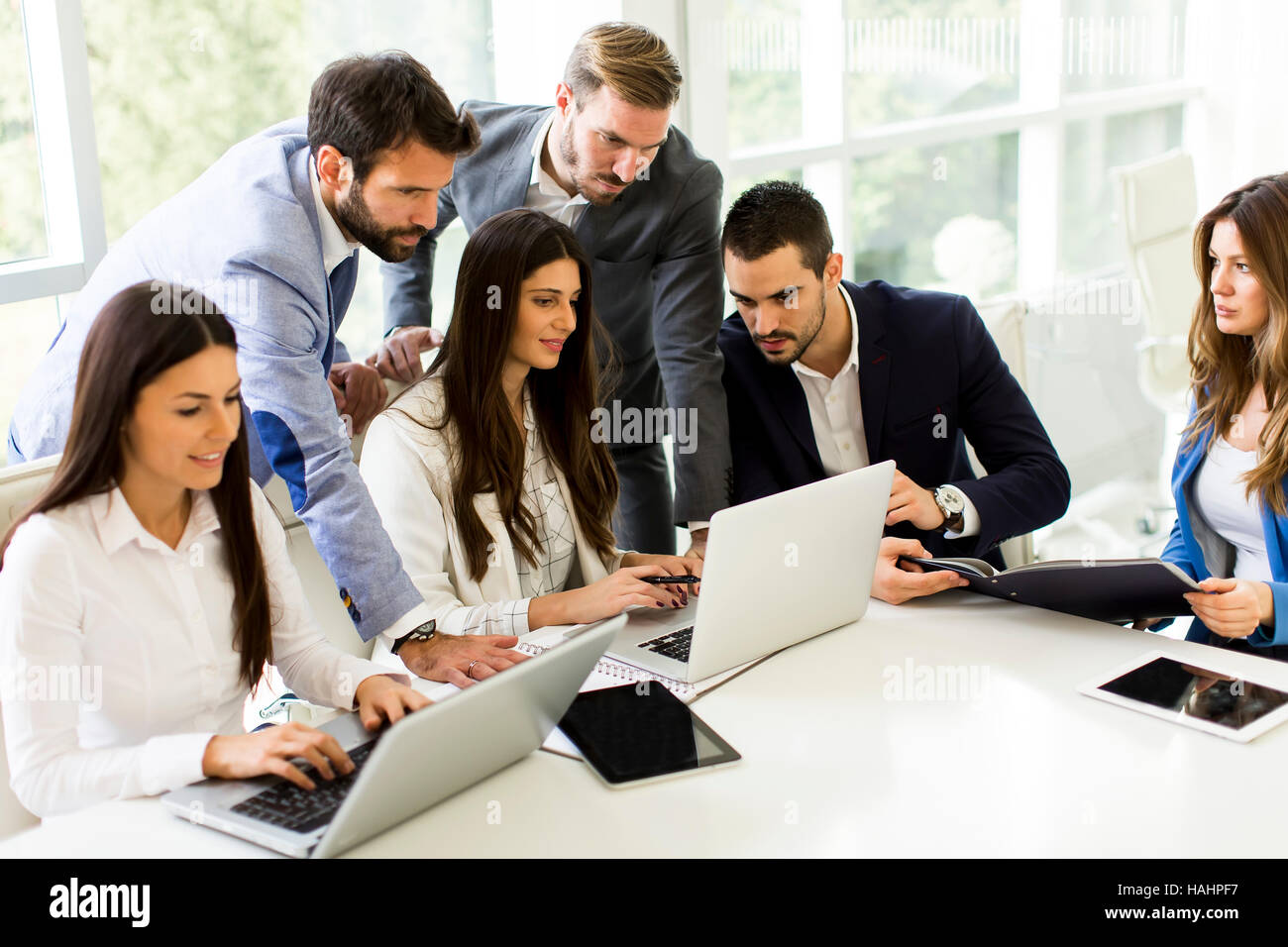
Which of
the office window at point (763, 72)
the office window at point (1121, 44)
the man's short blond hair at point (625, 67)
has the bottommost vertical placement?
the man's short blond hair at point (625, 67)

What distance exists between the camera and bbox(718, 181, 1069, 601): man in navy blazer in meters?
2.10

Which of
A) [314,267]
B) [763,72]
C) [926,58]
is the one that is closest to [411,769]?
[314,267]

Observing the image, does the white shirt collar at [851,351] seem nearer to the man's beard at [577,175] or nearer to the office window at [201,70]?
the man's beard at [577,175]

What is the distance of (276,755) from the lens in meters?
1.27

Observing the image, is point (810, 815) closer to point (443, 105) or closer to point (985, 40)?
point (443, 105)

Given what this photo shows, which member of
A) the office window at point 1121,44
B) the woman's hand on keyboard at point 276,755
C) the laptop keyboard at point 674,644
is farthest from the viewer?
the office window at point 1121,44

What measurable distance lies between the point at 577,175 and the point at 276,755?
49.1 inches

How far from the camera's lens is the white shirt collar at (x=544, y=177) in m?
2.24

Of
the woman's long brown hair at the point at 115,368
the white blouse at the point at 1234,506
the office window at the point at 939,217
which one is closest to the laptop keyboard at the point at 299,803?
the woman's long brown hair at the point at 115,368

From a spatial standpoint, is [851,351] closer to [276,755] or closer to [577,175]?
[577,175]

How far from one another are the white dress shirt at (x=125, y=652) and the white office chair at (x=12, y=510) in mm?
186

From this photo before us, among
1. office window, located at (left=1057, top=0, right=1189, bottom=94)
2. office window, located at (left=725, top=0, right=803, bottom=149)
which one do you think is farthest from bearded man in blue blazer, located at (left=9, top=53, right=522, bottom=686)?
office window, located at (left=1057, top=0, right=1189, bottom=94)

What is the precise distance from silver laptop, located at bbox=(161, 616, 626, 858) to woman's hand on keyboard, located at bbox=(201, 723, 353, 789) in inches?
0.5

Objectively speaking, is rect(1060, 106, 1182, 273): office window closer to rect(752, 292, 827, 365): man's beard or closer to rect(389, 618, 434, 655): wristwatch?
rect(752, 292, 827, 365): man's beard
